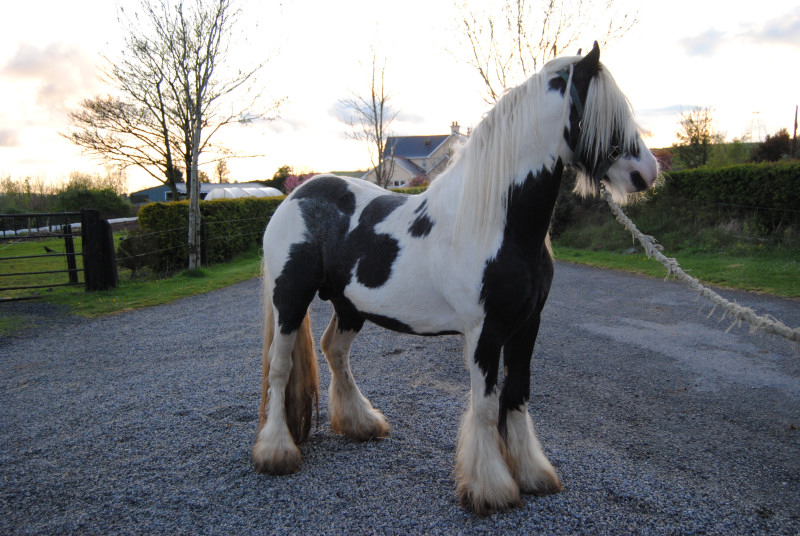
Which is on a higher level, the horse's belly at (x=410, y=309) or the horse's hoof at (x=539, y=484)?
the horse's belly at (x=410, y=309)

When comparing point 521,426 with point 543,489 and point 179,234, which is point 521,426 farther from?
point 179,234

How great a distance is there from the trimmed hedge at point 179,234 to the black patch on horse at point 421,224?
1023 centimetres

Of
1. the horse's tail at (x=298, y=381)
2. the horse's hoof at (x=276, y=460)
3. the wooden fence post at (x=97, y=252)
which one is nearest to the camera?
the horse's hoof at (x=276, y=460)

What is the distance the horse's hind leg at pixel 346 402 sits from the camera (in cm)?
332

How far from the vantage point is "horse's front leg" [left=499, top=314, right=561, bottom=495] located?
2625 mm

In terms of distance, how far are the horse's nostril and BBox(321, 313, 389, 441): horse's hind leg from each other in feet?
6.56

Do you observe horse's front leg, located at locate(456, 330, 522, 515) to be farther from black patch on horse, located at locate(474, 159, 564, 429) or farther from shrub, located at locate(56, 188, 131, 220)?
shrub, located at locate(56, 188, 131, 220)

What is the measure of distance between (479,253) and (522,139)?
1.90 feet

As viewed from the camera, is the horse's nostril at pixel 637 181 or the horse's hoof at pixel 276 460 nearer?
the horse's nostril at pixel 637 181

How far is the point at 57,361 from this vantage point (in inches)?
221

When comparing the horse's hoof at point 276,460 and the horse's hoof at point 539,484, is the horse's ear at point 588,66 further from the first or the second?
the horse's hoof at point 276,460

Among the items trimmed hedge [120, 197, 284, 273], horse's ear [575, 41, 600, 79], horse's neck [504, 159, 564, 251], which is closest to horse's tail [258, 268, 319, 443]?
horse's neck [504, 159, 564, 251]

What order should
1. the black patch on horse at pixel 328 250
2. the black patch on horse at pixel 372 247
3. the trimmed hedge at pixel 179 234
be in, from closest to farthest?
the black patch on horse at pixel 372 247
the black patch on horse at pixel 328 250
the trimmed hedge at pixel 179 234

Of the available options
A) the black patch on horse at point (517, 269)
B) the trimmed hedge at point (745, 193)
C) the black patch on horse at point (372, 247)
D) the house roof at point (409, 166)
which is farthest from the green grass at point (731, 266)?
the house roof at point (409, 166)
